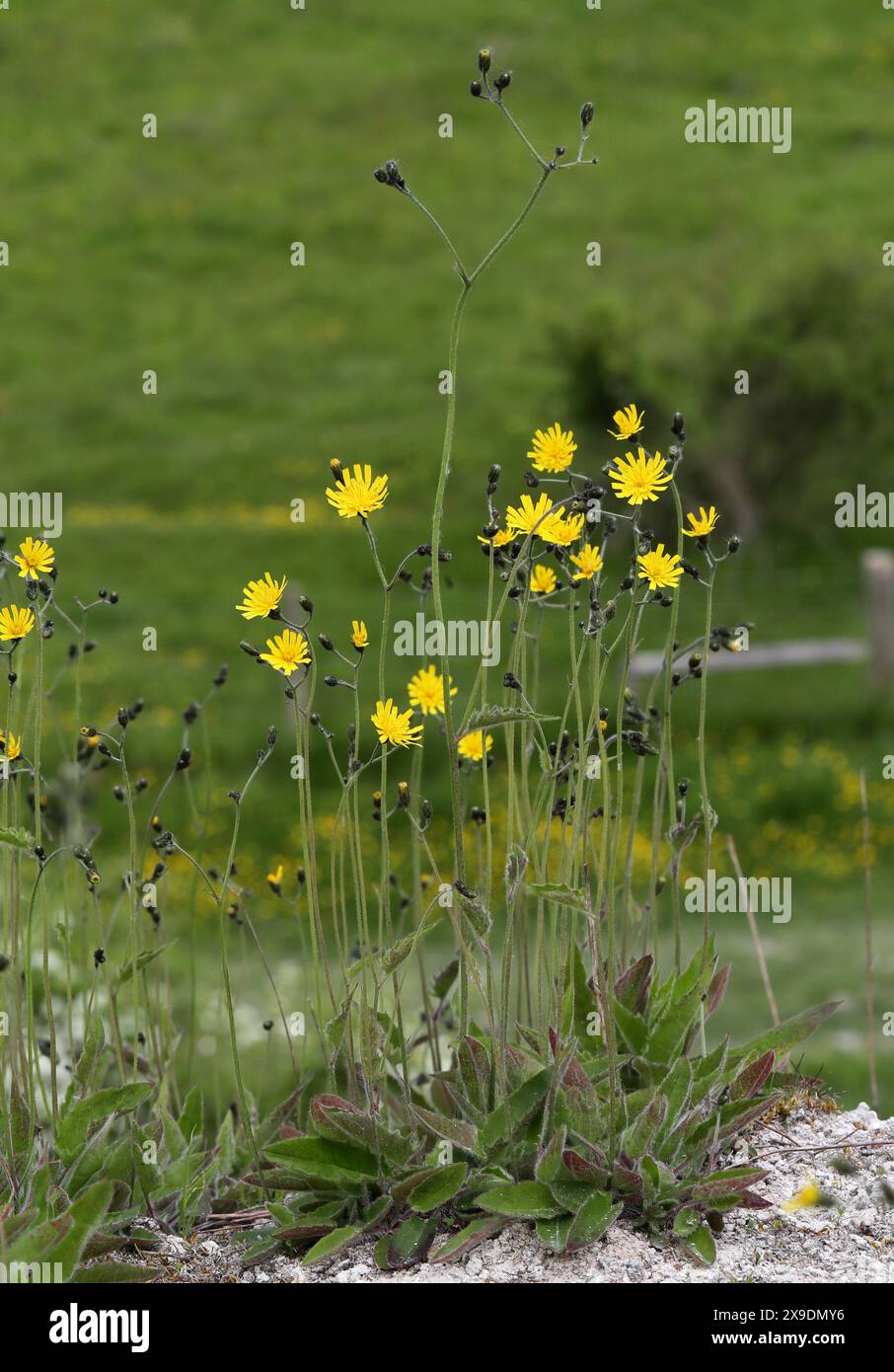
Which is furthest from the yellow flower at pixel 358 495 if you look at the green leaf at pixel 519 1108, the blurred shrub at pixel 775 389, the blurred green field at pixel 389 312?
the blurred shrub at pixel 775 389

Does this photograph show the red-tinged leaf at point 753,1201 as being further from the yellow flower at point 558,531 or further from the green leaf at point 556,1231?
the yellow flower at point 558,531

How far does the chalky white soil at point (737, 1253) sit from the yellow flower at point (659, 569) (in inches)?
44.9

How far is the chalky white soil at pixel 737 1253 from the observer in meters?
2.71

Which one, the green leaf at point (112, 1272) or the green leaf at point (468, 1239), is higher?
the green leaf at point (468, 1239)

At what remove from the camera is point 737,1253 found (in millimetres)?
2795

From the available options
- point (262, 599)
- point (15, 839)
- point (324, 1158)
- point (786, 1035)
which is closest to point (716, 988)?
point (786, 1035)

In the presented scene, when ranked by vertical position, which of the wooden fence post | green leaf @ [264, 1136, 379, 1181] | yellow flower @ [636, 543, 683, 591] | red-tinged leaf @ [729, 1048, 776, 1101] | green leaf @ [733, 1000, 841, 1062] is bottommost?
green leaf @ [264, 1136, 379, 1181]

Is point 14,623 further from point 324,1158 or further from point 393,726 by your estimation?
point 324,1158

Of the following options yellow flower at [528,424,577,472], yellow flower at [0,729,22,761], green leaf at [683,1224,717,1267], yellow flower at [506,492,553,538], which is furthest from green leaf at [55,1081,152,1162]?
yellow flower at [528,424,577,472]

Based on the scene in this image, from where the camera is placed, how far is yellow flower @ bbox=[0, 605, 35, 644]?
112 inches

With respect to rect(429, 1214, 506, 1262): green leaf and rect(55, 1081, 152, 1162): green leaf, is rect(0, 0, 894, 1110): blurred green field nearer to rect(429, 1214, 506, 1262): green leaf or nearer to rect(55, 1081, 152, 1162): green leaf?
rect(429, 1214, 506, 1262): green leaf

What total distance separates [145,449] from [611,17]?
18.3m

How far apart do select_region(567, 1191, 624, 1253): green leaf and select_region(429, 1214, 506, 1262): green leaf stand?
0.15m

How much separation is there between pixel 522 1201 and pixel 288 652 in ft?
3.48
